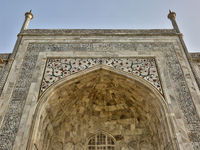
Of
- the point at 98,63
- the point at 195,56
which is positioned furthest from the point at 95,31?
the point at 195,56

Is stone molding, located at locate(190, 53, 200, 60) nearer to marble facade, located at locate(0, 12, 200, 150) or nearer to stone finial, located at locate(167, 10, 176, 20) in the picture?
marble facade, located at locate(0, 12, 200, 150)

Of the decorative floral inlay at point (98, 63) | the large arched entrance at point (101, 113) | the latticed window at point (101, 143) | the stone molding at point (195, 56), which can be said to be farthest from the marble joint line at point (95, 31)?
the latticed window at point (101, 143)

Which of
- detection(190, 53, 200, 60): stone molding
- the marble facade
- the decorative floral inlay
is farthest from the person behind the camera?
detection(190, 53, 200, 60): stone molding

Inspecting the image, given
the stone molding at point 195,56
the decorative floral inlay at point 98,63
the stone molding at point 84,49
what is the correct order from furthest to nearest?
the stone molding at point 195,56 < the decorative floral inlay at point 98,63 < the stone molding at point 84,49

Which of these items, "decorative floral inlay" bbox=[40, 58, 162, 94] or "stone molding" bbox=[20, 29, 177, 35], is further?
"stone molding" bbox=[20, 29, 177, 35]

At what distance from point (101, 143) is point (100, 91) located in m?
1.61

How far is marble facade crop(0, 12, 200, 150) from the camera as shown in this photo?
522 cm

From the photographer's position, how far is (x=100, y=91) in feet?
22.9

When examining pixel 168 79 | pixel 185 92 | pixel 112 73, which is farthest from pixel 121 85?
pixel 185 92

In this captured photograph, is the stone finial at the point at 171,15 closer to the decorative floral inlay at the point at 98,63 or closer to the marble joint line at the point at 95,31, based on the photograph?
the marble joint line at the point at 95,31

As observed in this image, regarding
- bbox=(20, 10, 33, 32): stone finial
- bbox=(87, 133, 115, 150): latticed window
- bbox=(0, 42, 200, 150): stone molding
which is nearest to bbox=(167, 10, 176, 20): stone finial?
bbox=(0, 42, 200, 150): stone molding

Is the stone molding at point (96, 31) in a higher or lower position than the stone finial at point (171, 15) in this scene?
lower

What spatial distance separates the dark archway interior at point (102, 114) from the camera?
6020 millimetres

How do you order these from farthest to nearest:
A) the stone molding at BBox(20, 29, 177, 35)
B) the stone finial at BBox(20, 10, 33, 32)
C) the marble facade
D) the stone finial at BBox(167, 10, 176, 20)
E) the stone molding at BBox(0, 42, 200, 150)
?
the stone finial at BBox(167, 10, 176, 20) < the stone finial at BBox(20, 10, 33, 32) < the stone molding at BBox(20, 29, 177, 35) < the marble facade < the stone molding at BBox(0, 42, 200, 150)
